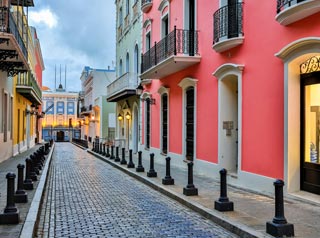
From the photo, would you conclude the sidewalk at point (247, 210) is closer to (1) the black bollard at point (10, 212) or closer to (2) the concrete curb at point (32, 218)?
(2) the concrete curb at point (32, 218)

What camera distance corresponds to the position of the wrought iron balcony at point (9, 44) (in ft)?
42.8

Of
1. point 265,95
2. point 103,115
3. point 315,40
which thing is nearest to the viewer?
point 315,40

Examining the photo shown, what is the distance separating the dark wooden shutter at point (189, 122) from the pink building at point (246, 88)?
38 mm

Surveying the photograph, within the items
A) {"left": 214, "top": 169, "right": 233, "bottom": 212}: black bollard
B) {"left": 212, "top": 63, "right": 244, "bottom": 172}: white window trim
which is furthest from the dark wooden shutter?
{"left": 214, "top": 169, "right": 233, "bottom": 212}: black bollard

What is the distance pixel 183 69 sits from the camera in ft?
53.6

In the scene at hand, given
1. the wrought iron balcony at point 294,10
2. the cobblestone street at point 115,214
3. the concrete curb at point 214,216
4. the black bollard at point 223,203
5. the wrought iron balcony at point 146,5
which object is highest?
the wrought iron balcony at point 146,5

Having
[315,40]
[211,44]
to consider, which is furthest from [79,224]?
[211,44]

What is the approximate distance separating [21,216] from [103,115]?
36.1m

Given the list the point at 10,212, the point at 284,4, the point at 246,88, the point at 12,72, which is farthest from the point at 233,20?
the point at 12,72

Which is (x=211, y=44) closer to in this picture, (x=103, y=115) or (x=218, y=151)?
(x=218, y=151)

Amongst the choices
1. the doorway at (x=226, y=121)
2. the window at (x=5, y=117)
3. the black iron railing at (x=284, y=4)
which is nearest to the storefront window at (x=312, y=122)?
the black iron railing at (x=284, y=4)

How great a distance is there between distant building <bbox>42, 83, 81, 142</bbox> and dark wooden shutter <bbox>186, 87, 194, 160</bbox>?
6008 centimetres

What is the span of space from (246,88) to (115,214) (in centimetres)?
506

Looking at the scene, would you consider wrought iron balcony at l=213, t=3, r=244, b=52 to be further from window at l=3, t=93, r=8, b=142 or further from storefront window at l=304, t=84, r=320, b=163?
window at l=3, t=93, r=8, b=142
